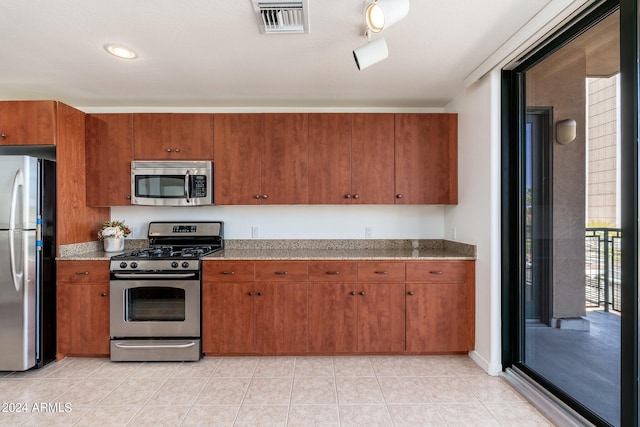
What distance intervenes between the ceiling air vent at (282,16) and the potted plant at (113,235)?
92.3 inches

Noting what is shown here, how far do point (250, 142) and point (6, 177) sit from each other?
1.89 m

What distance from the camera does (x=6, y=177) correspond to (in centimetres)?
255

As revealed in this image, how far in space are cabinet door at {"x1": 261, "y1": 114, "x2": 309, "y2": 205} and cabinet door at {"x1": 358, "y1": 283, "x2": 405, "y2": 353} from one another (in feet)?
3.44

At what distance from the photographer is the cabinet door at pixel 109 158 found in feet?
10.3

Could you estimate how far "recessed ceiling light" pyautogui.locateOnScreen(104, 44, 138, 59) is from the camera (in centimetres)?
222

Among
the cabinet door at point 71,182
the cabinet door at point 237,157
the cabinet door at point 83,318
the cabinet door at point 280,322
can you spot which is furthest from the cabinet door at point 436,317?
the cabinet door at point 71,182

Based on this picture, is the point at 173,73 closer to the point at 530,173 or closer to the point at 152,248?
the point at 152,248

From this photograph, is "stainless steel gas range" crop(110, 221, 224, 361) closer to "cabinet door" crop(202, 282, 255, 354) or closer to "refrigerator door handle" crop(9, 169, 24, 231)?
"cabinet door" crop(202, 282, 255, 354)

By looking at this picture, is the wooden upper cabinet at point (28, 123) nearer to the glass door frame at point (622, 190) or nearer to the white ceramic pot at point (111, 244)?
the white ceramic pot at point (111, 244)

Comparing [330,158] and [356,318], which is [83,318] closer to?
[356,318]

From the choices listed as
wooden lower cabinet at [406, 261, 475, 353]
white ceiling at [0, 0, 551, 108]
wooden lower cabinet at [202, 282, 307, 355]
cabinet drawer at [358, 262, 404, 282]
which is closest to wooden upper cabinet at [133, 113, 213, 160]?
white ceiling at [0, 0, 551, 108]

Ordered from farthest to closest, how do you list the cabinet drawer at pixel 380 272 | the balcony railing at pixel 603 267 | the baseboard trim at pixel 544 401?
the cabinet drawer at pixel 380 272 → the baseboard trim at pixel 544 401 → the balcony railing at pixel 603 267

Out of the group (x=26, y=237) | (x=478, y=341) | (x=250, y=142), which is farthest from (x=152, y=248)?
(x=478, y=341)

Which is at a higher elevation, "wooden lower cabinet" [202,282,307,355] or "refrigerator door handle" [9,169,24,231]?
"refrigerator door handle" [9,169,24,231]
